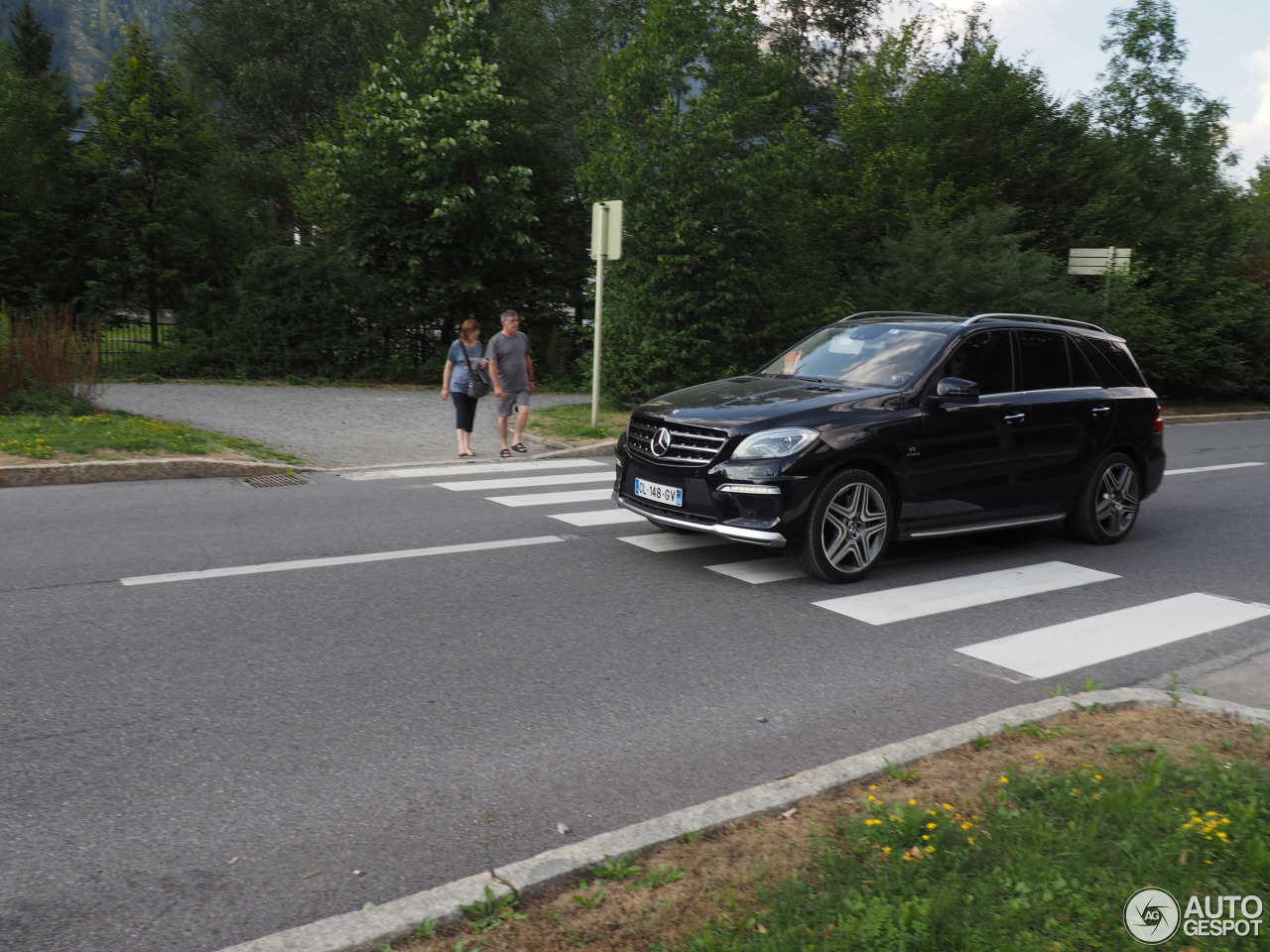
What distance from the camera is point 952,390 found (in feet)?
25.6

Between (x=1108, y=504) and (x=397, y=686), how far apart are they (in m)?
6.72

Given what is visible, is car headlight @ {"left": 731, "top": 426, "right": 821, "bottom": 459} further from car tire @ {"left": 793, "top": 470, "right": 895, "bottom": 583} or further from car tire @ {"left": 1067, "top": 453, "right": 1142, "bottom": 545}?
car tire @ {"left": 1067, "top": 453, "right": 1142, "bottom": 545}

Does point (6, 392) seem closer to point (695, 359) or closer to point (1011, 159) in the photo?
point (695, 359)

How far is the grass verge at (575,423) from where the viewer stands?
15.3 metres

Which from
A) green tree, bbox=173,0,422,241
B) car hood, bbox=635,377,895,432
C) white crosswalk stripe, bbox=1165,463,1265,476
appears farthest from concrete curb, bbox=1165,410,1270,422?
green tree, bbox=173,0,422,241

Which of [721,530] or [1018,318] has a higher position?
[1018,318]

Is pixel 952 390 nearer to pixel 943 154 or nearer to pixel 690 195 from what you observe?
pixel 690 195

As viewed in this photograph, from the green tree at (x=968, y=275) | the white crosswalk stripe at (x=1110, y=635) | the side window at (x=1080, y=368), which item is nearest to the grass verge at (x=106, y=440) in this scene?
the side window at (x=1080, y=368)

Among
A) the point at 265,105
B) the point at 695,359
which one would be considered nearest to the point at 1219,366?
the point at 695,359

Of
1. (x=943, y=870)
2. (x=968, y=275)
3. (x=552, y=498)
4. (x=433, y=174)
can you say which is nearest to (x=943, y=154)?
(x=968, y=275)

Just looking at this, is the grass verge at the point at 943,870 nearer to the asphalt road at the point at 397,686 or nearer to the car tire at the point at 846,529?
the asphalt road at the point at 397,686

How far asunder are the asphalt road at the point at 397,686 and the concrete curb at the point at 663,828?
8.0 inches

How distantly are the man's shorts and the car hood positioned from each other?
18.4ft

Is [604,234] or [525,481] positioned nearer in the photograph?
[525,481]
